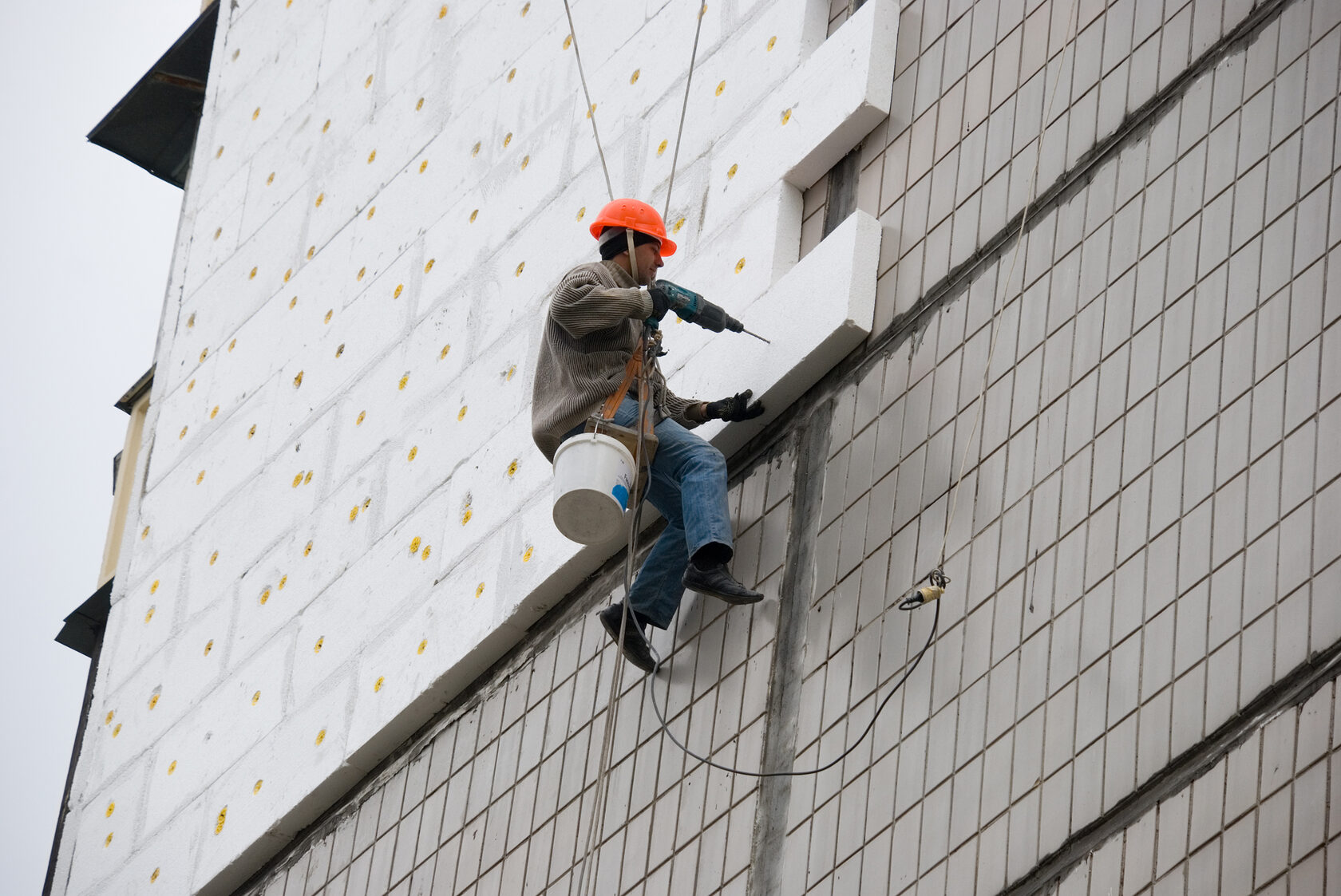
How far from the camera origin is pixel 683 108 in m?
8.55

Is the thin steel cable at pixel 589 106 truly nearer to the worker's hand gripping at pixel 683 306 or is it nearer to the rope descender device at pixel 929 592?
the worker's hand gripping at pixel 683 306

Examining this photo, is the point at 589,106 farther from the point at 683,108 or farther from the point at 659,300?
the point at 659,300

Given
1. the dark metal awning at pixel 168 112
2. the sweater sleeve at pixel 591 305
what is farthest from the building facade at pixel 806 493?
the dark metal awning at pixel 168 112

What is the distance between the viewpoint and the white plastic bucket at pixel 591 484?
654cm

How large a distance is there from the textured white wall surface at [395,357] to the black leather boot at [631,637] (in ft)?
2.16

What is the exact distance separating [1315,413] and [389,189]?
5862 millimetres

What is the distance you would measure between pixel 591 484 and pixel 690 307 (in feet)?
2.34

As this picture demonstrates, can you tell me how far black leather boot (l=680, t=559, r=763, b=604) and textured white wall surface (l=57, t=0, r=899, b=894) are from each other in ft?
2.47

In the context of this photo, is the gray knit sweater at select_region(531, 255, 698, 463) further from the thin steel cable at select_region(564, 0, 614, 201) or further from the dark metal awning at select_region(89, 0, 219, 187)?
the dark metal awning at select_region(89, 0, 219, 187)

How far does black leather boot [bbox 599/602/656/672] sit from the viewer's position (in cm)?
714

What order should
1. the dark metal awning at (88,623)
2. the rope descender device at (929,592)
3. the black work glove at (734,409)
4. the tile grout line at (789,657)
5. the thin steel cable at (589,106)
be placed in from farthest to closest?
the dark metal awning at (88,623)
the thin steel cable at (589,106)
the black work glove at (734,409)
the tile grout line at (789,657)
the rope descender device at (929,592)

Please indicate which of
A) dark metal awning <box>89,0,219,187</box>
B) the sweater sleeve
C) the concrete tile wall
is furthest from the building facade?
dark metal awning <box>89,0,219,187</box>

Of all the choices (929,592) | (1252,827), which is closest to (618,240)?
(929,592)

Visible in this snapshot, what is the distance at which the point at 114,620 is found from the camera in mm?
10867
